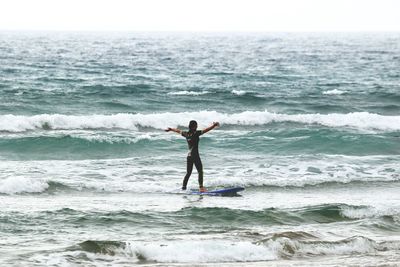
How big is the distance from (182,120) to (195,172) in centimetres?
1090

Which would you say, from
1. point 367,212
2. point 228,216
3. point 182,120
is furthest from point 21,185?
point 182,120

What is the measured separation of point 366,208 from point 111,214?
4.97 metres

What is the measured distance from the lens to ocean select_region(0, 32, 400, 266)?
414 inches

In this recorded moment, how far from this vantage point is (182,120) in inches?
1169

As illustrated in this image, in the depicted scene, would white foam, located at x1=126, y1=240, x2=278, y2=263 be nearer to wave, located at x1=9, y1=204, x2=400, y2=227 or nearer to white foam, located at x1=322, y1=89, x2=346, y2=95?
wave, located at x1=9, y1=204, x2=400, y2=227

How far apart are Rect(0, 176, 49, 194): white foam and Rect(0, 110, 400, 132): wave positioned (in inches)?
434

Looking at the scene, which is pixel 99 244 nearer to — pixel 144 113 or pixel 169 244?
pixel 169 244

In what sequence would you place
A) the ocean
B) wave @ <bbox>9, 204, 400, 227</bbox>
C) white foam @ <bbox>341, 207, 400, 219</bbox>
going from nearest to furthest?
the ocean < wave @ <bbox>9, 204, 400, 227</bbox> < white foam @ <bbox>341, 207, 400, 219</bbox>

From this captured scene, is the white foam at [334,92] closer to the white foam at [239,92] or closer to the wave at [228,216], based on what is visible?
the white foam at [239,92]

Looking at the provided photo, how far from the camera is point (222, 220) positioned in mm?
12789

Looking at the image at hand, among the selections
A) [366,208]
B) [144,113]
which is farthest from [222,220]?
[144,113]

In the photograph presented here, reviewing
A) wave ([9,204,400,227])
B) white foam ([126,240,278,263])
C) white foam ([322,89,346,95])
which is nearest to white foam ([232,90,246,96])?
white foam ([322,89,346,95])

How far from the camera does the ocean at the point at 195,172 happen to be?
1052 centimetres

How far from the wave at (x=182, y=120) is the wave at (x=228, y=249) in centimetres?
1708
